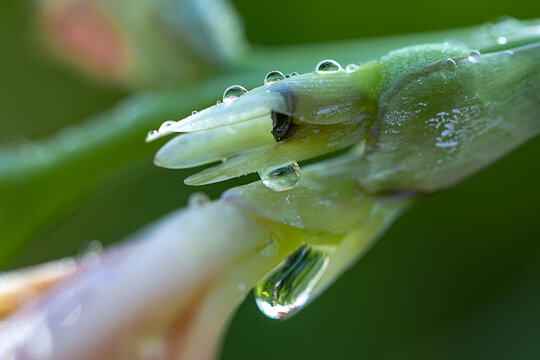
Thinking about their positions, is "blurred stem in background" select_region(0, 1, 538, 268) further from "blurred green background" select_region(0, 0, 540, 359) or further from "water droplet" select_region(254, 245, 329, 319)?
"blurred green background" select_region(0, 0, 540, 359)

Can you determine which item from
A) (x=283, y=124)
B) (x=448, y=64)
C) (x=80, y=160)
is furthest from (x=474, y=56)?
(x=80, y=160)

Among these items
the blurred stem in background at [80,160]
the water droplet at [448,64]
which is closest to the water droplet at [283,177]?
the water droplet at [448,64]

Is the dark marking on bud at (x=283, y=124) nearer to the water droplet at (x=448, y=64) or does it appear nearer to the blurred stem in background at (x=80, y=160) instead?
the water droplet at (x=448, y=64)

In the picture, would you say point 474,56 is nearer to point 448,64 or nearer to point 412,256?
point 448,64

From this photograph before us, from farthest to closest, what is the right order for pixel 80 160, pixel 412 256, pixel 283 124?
pixel 412 256 → pixel 80 160 → pixel 283 124

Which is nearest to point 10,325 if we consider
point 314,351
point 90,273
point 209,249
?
point 90,273

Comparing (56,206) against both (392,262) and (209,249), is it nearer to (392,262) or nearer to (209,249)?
(209,249)

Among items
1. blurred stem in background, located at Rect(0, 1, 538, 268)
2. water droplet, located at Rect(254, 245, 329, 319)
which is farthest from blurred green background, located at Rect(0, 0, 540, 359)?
water droplet, located at Rect(254, 245, 329, 319)
